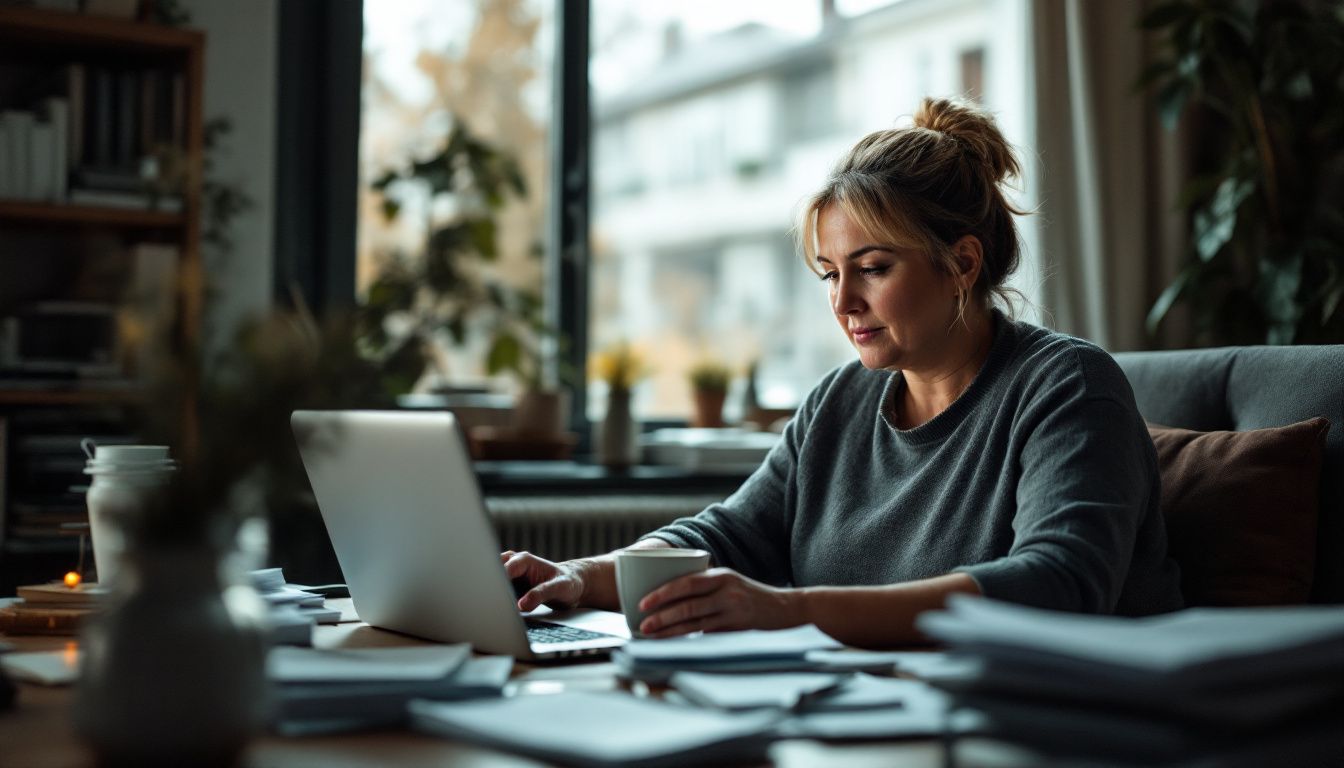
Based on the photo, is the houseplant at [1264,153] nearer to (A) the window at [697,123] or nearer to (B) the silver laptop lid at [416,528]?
(A) the window at [697,123]

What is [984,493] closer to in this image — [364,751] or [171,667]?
[364,751]

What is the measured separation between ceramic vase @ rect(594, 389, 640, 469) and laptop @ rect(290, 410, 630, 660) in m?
1.79

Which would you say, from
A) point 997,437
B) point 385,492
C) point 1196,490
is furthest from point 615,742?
point 1196,490

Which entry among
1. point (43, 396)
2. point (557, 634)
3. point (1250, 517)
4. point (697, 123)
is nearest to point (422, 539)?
point (557, 634)

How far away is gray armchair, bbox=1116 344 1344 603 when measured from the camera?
1.49m

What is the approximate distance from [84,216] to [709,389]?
4.90ft

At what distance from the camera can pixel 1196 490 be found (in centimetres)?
153

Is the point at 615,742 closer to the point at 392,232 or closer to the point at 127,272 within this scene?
the point at 127,272

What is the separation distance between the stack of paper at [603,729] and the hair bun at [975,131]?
1.00 meters

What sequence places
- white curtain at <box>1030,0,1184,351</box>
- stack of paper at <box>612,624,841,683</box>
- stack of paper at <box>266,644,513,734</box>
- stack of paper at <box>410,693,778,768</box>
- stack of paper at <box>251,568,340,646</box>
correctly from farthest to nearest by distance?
white curtain at <box>1030,0,1184,351</box>
stack of paper at <box>251,568,340,646</box>
stack of paper at <box>612,624,841,683</box>
stack of paper at <box>266,644,513,734</box>
stack of paper at <box>410,693,778,768</box>

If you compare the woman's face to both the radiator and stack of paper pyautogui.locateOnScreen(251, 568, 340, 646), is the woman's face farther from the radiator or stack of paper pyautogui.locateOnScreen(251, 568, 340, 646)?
the radiator

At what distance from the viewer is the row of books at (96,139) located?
2.50 metres

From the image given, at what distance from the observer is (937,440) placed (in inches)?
64.2

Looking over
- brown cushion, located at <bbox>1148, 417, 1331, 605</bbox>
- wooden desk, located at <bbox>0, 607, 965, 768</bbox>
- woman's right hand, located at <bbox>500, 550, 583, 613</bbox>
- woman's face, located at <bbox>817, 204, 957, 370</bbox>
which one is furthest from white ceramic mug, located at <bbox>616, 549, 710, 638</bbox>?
brown cushion, located at <bbox>1148, 417, 1331, 605</bbox>
